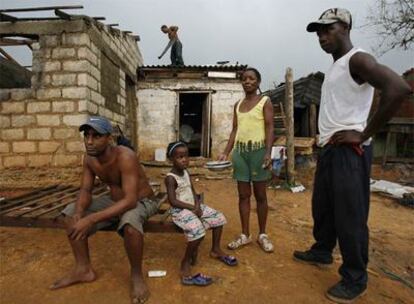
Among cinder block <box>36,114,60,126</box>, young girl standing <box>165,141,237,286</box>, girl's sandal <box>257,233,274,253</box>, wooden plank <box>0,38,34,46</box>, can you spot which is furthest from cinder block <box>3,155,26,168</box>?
girl's sandal <box>257,233,274,253</box>

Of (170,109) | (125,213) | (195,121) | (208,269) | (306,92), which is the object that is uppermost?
(306,92)

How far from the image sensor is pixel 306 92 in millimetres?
10352

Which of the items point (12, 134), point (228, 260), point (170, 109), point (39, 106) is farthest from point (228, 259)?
point (170, 109)

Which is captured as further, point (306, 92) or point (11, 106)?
point (306, 92)

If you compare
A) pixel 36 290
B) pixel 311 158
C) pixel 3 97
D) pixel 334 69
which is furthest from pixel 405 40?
pixel 36 290

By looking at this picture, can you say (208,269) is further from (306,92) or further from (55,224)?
(306,92)

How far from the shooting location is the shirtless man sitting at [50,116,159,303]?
7.65ft

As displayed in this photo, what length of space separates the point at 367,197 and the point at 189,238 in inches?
53.8

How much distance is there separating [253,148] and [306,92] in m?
7.92

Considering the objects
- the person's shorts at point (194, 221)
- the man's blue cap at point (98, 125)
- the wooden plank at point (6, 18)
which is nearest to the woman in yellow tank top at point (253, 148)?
the person's shorts at point (194, 221)

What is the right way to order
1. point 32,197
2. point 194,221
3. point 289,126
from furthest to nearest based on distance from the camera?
point 289,126 → point 32,197 → point 194,221

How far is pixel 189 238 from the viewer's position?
2.55m

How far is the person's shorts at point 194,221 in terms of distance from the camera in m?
2.55

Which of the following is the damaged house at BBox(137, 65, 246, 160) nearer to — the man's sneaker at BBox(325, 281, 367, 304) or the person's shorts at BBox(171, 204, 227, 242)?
the person's shorts at BBox(171, 204, 227, 242)
